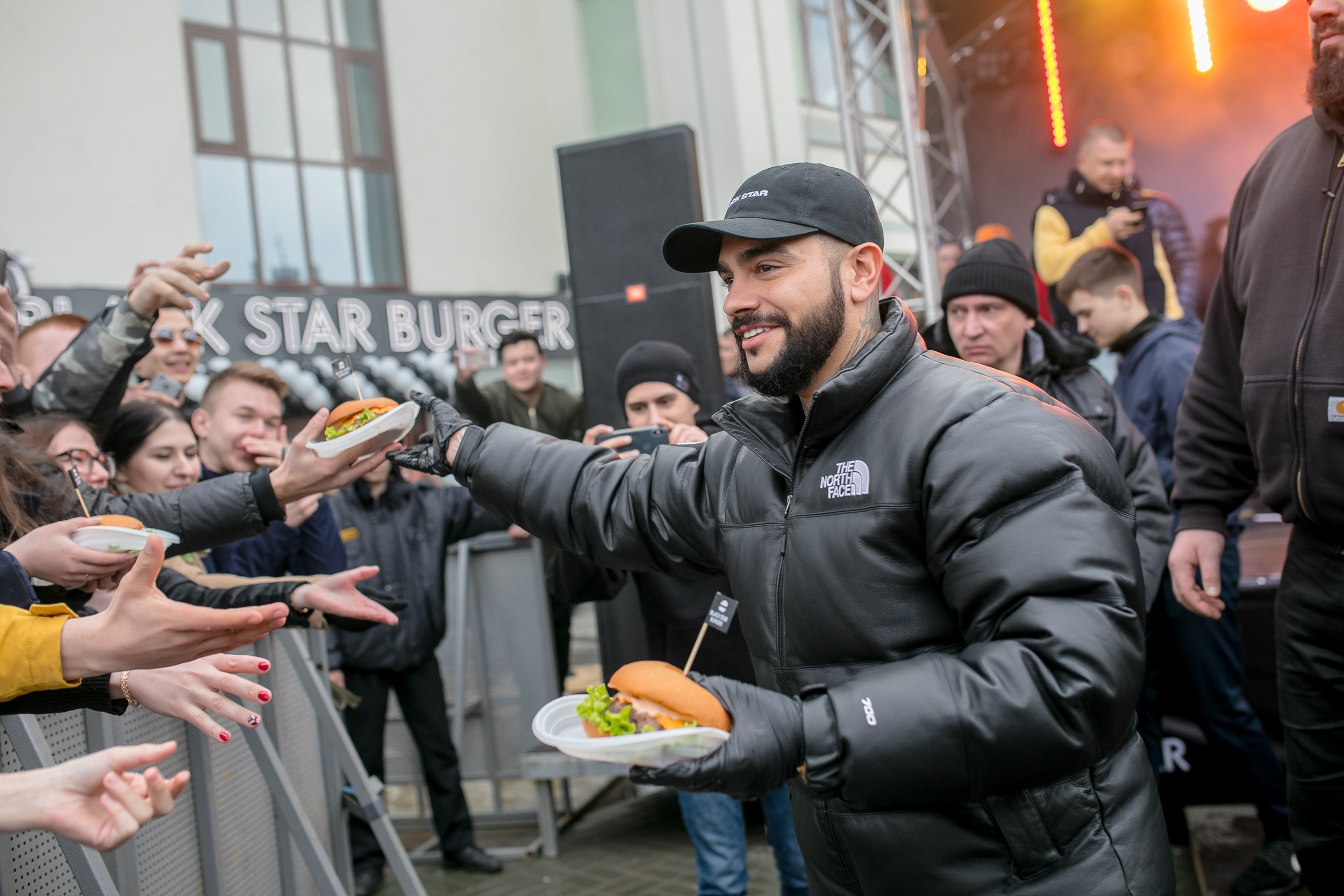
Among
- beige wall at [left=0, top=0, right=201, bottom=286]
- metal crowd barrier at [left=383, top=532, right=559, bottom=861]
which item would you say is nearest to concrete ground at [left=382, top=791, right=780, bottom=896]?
metal crowd barrier at [left=383, top=532, right=559, bottom=861]

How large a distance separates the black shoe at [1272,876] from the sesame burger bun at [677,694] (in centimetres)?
292

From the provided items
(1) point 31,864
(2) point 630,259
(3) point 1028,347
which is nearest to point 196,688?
(1) point 31,864

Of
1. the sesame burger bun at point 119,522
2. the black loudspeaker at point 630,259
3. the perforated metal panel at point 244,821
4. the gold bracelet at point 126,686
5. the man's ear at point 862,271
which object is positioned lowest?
the perforated metal panel at point 244,821

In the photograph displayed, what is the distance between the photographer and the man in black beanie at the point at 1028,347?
3.27m

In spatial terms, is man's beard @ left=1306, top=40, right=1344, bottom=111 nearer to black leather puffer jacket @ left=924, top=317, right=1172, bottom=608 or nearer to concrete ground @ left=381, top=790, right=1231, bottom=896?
black leather puffer jacket @ left=924, top=317, right=1172, bottom=608

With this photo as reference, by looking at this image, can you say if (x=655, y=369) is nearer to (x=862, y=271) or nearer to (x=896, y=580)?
(x=862, y=271)

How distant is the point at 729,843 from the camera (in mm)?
3529

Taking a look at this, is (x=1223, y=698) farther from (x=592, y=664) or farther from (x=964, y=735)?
(x=592, y=664)

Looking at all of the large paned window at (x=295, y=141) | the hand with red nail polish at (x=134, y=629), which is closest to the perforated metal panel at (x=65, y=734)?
the hand with red nail polish at (x=134, y=629)

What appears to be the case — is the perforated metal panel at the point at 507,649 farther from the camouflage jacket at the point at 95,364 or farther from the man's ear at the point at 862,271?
the man's ear at the point at 862,271

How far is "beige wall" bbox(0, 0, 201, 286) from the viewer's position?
918 centimetres

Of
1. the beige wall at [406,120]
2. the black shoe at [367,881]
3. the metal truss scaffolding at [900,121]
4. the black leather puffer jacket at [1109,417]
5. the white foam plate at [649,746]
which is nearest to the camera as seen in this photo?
the white foam plate at [649,746]

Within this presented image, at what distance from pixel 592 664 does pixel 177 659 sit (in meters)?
7.57

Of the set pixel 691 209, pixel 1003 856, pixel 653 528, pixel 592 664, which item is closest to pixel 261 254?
pixel 592 664
